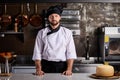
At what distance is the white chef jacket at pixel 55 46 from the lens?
365 cm

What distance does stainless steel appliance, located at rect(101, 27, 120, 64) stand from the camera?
5.20 metres

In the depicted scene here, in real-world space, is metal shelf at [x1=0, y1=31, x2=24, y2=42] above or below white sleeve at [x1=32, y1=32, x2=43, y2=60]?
above

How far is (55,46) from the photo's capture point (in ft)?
12.1

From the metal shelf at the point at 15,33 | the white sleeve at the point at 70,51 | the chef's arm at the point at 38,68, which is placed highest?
the metal shelf at the point at 15,33

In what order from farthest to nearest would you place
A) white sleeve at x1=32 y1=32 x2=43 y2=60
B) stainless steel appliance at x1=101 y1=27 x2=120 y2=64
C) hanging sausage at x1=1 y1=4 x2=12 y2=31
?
hanging sausage at x1=1 y1=4 x2=12 y2=31 < stainless steel appliance at x1=101 y1=27 x2=120 y2=64 < white sleeve at x1=32 y1=32 x2=43 y2=60

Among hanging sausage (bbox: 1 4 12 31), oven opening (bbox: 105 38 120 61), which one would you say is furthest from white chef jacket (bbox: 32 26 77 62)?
hanging sausage (bbox: 1 4 12 31)


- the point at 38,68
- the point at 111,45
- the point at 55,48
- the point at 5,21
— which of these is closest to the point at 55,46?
the point at 55,48

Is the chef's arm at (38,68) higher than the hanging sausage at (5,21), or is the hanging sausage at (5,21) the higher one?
the hanging sausage at (5,21)

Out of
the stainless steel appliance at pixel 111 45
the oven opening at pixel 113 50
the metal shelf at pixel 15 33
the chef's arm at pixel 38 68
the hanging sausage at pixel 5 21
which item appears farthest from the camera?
the hanging sausage at pixel 5 21

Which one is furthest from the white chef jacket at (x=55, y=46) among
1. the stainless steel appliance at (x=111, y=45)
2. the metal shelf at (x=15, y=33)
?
the metal shelf at (x=15, y=33)

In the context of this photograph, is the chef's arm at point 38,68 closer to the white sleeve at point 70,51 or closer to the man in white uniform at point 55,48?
the man in white uniform at point 55,48

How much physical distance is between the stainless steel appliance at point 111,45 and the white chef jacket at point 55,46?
1.66m

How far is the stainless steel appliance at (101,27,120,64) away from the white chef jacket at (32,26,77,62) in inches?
65.3

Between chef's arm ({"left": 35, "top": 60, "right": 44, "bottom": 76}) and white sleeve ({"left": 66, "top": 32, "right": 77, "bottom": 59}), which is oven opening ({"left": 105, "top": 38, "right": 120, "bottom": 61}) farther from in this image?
chef's arm ({"left": 35, "top": 60, "right": 44, "bottom": 76})
